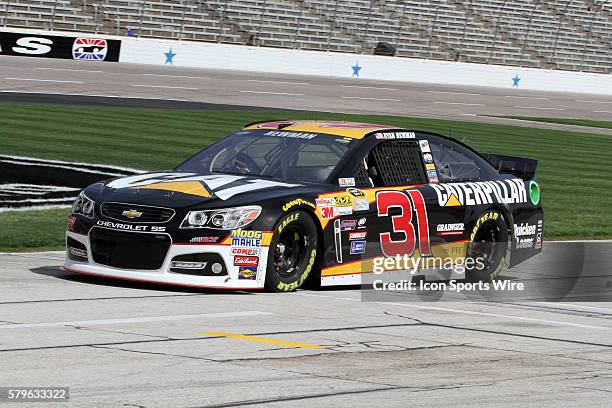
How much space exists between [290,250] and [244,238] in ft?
1.77

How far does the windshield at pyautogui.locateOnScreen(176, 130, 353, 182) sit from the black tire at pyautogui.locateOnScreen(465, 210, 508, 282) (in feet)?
5.25

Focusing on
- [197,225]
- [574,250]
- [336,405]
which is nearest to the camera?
[336,405]

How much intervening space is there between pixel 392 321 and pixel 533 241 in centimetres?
377

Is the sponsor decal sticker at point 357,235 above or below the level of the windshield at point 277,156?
below

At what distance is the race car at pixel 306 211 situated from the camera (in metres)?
9.69

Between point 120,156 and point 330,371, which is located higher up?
point 330,371

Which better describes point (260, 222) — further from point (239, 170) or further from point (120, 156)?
point (120, 156)

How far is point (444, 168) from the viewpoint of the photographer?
1163cm

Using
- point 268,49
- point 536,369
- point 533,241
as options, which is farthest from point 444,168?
point 268,49

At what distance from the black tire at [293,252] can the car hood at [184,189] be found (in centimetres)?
32

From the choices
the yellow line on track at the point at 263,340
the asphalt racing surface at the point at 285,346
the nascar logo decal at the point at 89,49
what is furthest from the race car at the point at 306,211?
the nascar logo decal at the point at 89,49

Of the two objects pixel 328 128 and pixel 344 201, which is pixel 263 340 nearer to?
pixel 344 201

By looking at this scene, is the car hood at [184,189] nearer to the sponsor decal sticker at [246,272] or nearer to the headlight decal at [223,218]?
the headlight decal at [223,218]

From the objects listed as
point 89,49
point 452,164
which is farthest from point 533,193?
point 89,49
